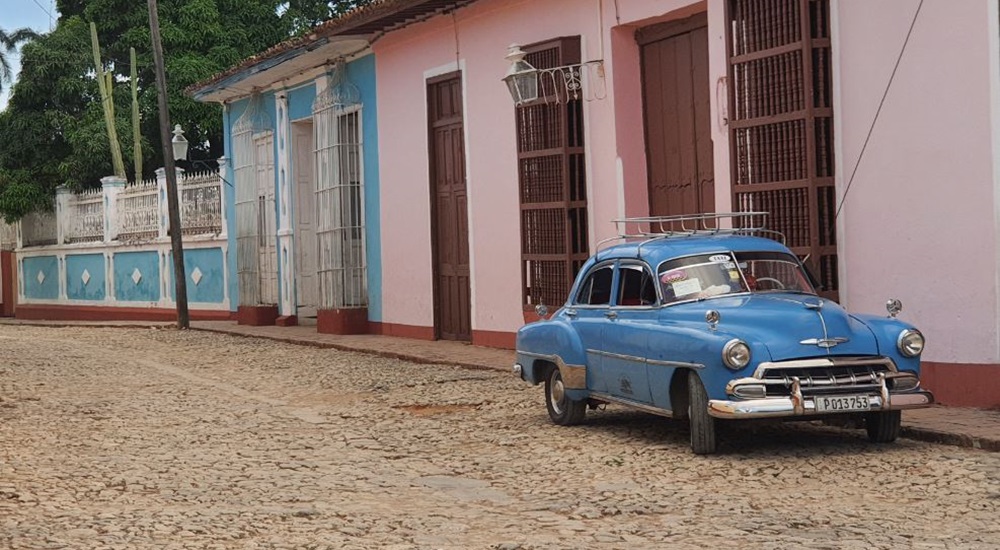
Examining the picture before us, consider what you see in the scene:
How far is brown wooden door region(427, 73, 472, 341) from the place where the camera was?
1947 cm

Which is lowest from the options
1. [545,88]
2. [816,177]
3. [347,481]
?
[347,481]

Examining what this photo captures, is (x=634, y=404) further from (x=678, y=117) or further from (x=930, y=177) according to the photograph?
(x=678, y=117)

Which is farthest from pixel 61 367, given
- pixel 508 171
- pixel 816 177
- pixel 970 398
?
pixel 970 398

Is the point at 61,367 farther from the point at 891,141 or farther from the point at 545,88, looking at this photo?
the point at 891,141

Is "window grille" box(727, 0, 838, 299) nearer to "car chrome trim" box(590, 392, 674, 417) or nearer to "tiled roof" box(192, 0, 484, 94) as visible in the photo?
"car chrome trim" box(590, 392, 674, 417)

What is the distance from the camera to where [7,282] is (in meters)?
38.3

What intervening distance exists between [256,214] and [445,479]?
18.5m

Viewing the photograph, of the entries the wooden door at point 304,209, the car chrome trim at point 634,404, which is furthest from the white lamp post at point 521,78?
the wooden door at point 304,209

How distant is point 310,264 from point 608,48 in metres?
10.3

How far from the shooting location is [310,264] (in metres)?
25.0

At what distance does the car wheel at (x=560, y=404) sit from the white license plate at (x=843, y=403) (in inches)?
97.5

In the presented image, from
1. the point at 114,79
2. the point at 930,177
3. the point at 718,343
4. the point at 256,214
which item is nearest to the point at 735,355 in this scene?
the point at 718,343

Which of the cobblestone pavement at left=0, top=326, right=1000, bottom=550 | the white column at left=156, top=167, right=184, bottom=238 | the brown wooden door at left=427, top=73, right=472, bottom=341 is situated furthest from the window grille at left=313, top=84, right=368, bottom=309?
the cobblestone pavement at left=0, top=326, right=1000, bottom=550

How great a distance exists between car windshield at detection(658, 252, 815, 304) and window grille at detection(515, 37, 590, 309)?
21.2ft
